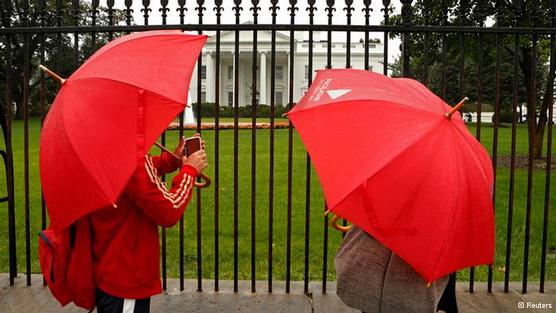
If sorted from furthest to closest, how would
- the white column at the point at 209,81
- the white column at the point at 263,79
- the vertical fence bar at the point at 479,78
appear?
the white column at the point at 263,79 → the white column at the point at 209,81 → the vertical fence bar at the point at 479,78

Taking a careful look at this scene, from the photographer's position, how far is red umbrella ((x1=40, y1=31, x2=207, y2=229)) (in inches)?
76.5

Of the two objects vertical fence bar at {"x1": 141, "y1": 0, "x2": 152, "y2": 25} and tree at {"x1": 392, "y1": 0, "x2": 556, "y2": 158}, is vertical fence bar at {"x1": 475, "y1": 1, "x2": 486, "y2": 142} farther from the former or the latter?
vertical fence bar at {"x1": 141, "y1": 0, "x2": 152, "y2": 25}

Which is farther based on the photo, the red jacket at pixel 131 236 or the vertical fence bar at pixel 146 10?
the vertical fence bar at pixel 146 10

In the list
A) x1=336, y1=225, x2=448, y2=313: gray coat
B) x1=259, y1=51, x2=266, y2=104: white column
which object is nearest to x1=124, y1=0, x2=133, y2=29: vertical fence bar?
x1=336, y1=225, x2=448, y2=313: gray coat

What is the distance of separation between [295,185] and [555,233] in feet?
13.4

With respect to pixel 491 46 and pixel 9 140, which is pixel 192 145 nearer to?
pixel 9 140

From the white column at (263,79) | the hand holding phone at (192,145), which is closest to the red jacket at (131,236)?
the hand holding phone at (192,145)

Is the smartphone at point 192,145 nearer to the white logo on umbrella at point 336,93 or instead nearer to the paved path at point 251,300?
the white logo on umbrella at point 336,93

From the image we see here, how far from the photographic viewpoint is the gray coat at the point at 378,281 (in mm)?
2170

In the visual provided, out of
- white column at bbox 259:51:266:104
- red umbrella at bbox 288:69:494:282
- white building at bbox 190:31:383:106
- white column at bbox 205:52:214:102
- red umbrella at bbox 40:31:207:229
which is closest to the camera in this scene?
red umbrella at bbox 288:69:494:282

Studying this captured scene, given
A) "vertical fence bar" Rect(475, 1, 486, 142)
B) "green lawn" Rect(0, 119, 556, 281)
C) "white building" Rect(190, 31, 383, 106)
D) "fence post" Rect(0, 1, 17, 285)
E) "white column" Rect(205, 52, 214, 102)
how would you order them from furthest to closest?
"white column" Rect(205, 52, 214, 102)
"white building" Rect(190, 31, 383, 106)
"green lawn" Rect(0, 119, 556, 281)
"fence post" Rect(0, 1, 17, 285)
"vertical fence bar" Rect(475, 1, 486, 142)

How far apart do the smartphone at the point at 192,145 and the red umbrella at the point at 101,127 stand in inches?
12.6

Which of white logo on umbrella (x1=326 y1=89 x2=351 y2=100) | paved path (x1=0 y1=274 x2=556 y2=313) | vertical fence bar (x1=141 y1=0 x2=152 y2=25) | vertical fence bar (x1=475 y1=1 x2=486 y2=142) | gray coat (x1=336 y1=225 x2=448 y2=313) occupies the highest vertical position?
vertical fence bar (x1=141 y1=0 x2=152 y2=25)

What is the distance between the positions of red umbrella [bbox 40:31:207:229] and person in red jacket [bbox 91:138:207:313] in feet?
0.60
